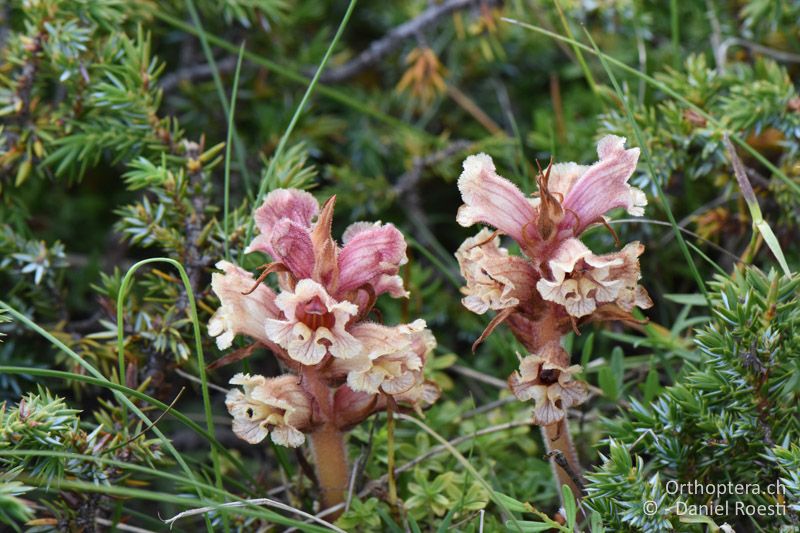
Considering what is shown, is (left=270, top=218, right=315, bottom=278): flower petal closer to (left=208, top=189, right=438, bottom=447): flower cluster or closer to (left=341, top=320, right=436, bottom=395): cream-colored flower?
(left=208, top=189, right=438, bottom=447): flower cluster

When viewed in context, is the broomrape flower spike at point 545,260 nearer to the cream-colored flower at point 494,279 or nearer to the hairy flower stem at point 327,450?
the cream-colored flower at point 494,279

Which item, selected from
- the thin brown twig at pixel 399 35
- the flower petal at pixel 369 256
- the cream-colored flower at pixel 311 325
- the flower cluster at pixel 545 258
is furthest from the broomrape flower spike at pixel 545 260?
the thin brown twig at pixel 399 35

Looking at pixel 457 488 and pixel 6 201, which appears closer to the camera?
pixel 457 488

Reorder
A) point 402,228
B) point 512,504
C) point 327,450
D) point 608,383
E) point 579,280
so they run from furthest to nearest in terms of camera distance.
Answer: point 402,228 → point 608,383 → point 327,450 → point 512,504 → point 579,280

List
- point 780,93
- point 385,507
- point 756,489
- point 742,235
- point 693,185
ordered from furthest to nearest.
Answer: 1. point 693,185
2. point 742,235
3. point 780,93
4. point 385,507
5. point 756,489

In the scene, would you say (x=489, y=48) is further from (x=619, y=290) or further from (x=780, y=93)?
(x=619, y=290)

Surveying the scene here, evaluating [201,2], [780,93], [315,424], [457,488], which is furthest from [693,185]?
[201,2]

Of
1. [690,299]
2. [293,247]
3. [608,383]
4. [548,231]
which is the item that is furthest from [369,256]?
[690,299]

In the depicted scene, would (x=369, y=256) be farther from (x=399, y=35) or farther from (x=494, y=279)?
(x=399, y=35)
